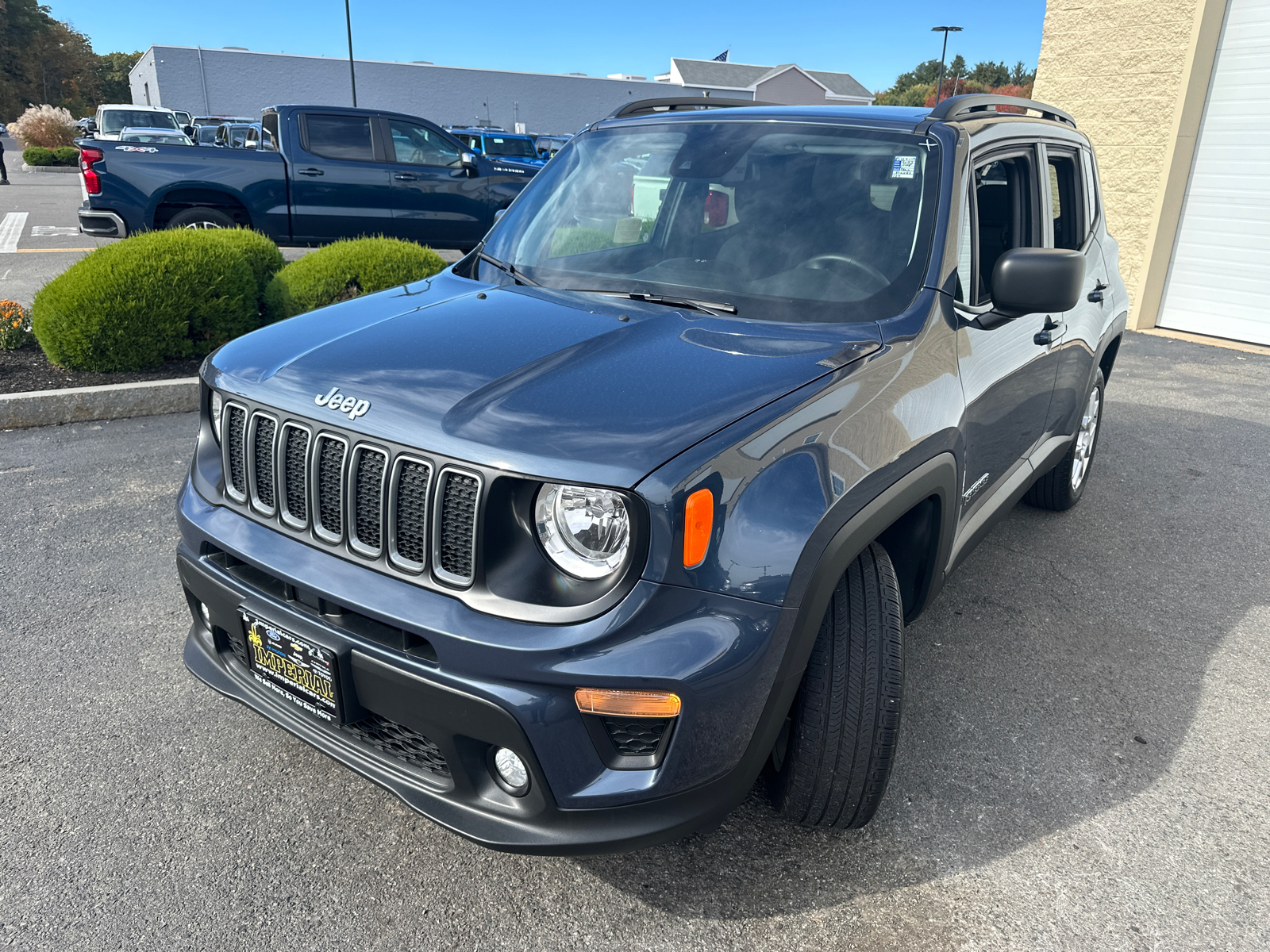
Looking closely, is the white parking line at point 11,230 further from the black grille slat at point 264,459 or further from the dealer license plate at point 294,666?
the dealer license plate at point 294,666

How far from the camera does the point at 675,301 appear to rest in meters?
2.66

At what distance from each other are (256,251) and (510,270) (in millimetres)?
4650

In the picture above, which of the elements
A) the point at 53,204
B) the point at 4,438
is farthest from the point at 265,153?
the point at 53,204

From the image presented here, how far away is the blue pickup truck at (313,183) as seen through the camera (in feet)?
30.7

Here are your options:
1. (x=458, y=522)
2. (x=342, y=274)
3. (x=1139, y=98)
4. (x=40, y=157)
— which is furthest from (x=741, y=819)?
(x=40, y=157)

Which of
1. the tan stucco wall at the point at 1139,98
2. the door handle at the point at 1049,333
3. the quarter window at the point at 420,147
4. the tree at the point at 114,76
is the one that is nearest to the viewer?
the door handle at the point at 1049,333

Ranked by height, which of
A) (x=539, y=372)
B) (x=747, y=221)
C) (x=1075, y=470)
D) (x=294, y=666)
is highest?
(x=747, y=221)

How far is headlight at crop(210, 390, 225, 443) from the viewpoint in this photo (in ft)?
8.04

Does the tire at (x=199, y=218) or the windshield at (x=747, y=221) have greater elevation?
the windshield at (x=747, y=221)

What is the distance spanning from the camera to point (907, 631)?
3.53 meters

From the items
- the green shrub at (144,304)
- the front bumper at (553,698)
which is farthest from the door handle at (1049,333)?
the green shrub at (144,304)

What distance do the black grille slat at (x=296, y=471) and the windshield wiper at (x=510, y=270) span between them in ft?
3.42

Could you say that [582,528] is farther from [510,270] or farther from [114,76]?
[114,76]

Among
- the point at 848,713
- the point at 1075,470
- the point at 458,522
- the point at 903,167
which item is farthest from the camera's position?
the point at 1075,470
